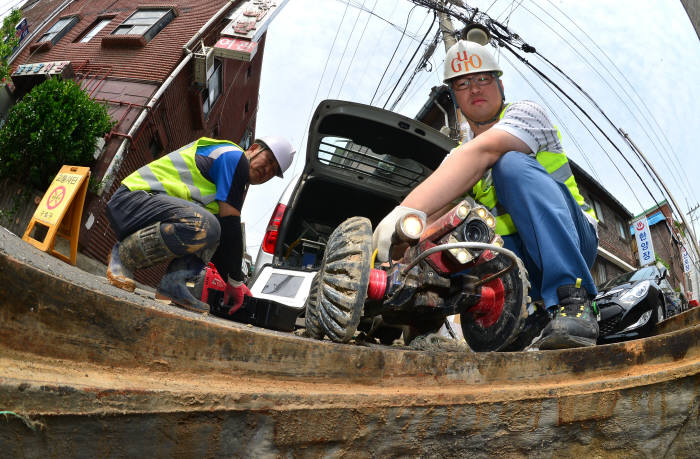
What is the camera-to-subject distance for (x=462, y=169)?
154 cm

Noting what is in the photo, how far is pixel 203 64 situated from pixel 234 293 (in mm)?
10212

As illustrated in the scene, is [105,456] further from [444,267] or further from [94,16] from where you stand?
[94,16]

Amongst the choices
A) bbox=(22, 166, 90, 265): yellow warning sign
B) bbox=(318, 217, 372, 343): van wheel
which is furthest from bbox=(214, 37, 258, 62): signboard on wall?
bbox=(318, 217, 372, 343): van wheel

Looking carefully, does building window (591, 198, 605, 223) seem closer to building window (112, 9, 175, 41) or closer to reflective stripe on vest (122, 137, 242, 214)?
building window (112, 9, 175, 41)

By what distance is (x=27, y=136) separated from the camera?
790 cm

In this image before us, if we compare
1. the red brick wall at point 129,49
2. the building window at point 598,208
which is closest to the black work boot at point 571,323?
the red brick wall at point 129,49

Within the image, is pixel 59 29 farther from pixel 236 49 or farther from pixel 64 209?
pixel 64 209

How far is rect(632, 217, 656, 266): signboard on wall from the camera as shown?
14266 millimetres

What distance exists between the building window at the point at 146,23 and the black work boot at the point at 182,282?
1227cm

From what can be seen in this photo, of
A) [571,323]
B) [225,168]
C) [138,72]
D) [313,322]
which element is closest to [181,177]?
[225,168]

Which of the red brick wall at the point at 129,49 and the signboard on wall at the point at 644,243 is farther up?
the signboard on wall at the point at 644,243

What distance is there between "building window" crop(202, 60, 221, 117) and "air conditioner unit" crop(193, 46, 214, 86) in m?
0.84

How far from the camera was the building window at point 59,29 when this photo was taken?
13.3 metres

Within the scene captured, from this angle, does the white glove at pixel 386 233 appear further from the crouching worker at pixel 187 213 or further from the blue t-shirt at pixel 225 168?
the blue t-shirt at pixel 225 168
